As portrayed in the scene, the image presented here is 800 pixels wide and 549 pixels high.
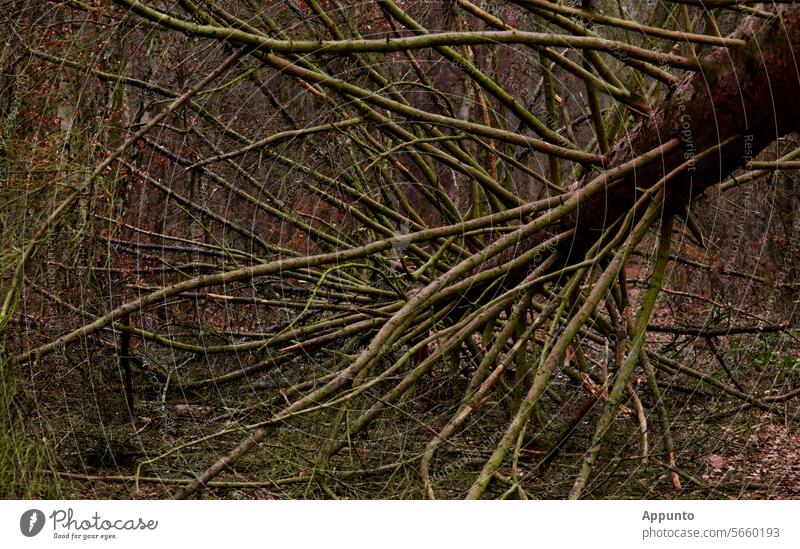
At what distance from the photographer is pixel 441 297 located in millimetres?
3973

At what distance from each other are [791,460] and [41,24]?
3.64 metres

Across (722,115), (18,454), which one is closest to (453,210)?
(722,115)

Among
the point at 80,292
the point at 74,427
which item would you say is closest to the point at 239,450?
the point at 80,292

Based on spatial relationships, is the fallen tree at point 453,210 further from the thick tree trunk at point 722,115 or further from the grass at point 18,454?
the grass at point 18,454

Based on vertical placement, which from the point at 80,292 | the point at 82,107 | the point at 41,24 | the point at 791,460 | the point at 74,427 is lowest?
the point at 74,427

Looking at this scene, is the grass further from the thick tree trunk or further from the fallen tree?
the thick tree trunk

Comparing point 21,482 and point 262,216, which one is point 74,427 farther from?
point 262,216
